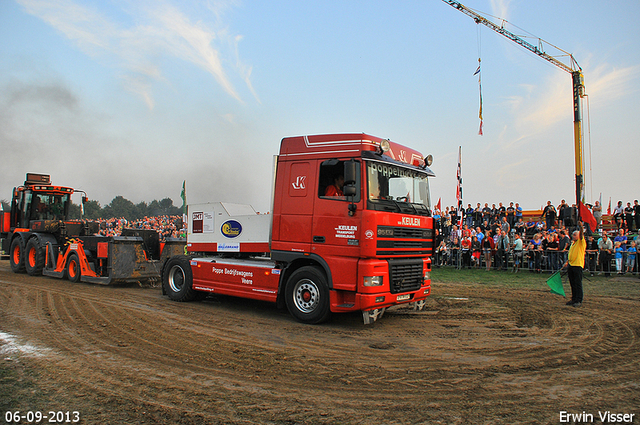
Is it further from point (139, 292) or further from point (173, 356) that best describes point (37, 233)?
point (173, 356)

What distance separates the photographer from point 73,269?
42.6 ft

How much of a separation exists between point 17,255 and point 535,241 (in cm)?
2072

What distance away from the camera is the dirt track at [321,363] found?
379 centimetres

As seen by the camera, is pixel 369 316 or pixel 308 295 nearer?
pixel 369 316

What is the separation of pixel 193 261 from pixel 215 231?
96 centimetres

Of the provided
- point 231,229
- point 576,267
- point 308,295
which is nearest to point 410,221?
point 308,295

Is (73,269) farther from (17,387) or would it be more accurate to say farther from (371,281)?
(371,281)

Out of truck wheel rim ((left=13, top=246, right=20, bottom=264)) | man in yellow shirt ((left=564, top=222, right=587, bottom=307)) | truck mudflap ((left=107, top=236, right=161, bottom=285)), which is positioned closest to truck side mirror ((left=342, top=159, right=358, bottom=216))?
man in yellow shirt ((left=564, top=222, right=587, bottom=307))

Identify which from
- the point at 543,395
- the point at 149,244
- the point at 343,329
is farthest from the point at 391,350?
the point at 149,244

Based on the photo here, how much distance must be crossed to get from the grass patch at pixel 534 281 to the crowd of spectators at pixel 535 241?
603 mm

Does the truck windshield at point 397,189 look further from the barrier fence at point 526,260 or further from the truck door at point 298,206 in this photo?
the barrier fence at point 526,260

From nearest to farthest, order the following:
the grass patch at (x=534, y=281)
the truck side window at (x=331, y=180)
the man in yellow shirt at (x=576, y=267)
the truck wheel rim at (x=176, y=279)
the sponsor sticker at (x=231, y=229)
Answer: the truck side window at (x=331, y=180)
the sponsor sticker at (x=231, y=229)
the man in yellow shirt at (x=576, y=267)
the truck wheel rim at (x=176, y=279)
the grass patch at (x=534, y=281)

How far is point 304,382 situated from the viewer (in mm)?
4492

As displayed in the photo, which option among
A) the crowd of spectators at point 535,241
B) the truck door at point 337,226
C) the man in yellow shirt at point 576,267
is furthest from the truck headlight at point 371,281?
the crowd of spectators at point 535,241
